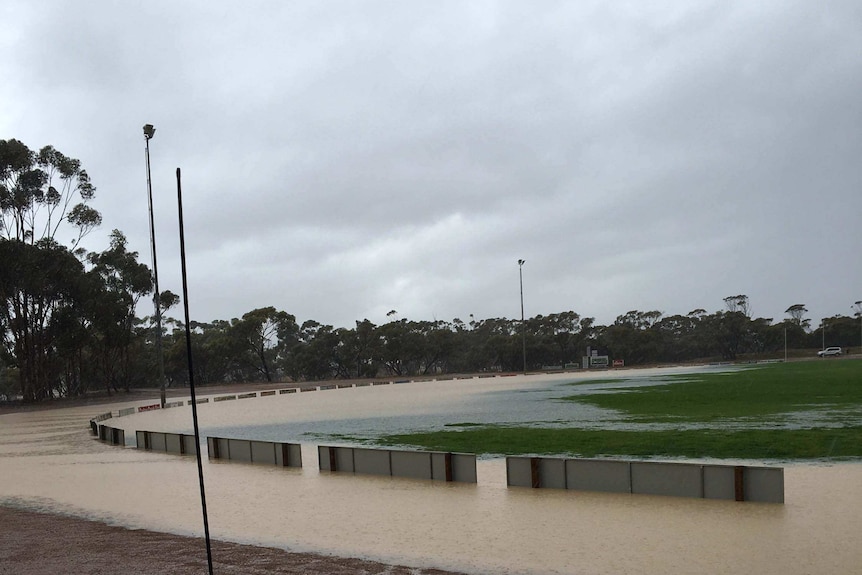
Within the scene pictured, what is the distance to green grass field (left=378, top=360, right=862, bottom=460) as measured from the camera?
1741cm

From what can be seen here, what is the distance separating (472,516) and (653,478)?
3112 millimetres

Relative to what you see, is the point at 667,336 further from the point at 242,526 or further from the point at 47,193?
the point at 242,526

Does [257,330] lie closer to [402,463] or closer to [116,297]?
[116,297]

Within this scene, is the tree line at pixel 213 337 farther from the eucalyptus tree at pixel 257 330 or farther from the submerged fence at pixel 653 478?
the submerged fence at pixel 653 478

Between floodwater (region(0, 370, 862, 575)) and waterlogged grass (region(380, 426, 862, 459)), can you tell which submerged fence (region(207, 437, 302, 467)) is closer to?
floodwater (region(0, 370, 862, 575))

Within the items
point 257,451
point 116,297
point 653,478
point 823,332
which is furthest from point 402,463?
point 823,332

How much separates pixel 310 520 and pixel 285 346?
122394 mm

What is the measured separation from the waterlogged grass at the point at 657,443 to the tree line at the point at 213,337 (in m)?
48.8

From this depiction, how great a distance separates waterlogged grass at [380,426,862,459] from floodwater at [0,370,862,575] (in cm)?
196

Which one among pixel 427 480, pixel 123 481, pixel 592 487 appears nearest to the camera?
pixel 592 487

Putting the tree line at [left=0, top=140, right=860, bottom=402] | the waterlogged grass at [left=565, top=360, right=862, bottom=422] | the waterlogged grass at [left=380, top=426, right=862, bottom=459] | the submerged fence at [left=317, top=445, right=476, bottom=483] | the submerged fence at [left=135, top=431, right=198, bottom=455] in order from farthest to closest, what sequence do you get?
the tree line at [left=0, top=140, right=860, bottom=402]
the waterlogged grass at [left=565, top=360, right=862, bottom=422]
the submerged fence at [left=135, top=431, right=198, bottom=455]
the waterlogged grass at [left=380, top=426, right=862, bottom=459]
the submerged fence at [left=317, top=445, right=476, bottom=483]

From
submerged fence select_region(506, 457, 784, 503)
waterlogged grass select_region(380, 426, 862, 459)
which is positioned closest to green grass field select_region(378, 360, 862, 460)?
waterlogged grass select_region(380, 426, 862, 459)

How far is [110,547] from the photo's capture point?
9992mm

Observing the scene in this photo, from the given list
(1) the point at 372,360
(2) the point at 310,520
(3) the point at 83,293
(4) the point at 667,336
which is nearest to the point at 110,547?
(2) the point at 310,520
